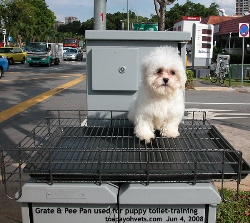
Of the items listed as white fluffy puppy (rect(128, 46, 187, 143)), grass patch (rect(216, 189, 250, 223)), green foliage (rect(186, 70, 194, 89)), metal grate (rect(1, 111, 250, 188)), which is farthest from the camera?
green foliage (rect(186, 70, 194, 89))

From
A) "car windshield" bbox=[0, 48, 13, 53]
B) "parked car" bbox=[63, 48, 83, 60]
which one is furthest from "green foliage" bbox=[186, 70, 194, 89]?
→ "parked car" bbox=[63, 48, 83, 60]

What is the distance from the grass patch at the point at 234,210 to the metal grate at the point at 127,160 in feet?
4.05

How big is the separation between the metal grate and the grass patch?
1.23 meters

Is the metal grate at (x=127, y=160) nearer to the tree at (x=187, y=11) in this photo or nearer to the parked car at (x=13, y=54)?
the parked car at (x=13, y=54)

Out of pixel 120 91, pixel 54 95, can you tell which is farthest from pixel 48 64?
pixel 120 91

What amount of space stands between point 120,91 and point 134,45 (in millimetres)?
518

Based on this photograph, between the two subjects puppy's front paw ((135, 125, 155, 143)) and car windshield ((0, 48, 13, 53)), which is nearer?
puppy's front paw ((135, 125, 155, 143))

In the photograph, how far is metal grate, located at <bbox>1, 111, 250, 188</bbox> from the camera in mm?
2118

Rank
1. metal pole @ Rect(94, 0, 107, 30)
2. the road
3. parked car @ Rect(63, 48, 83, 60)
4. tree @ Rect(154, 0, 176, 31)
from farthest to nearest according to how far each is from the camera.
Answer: parked car @ Rect(63, 48, 83, 60)
tree @ Rect(154, 0, 176, 31)
the road
metal pole @ Rect(94, 0, 107, 30)

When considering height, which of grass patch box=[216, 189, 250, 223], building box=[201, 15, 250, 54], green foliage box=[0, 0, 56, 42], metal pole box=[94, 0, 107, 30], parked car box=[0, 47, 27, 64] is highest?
green foliage box=[0, 0, 56, 42]

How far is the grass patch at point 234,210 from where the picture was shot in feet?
12.0

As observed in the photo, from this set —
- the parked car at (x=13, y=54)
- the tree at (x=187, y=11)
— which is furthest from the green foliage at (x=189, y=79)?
the tree at (x=187, y=11)

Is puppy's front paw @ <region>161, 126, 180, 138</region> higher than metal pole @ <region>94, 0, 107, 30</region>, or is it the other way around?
metal pole @ <region>94, 0, 107, 30</region>

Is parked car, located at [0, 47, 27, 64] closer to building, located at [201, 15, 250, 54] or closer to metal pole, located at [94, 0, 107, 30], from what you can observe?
building, located at [201, 15, 250, 54]
